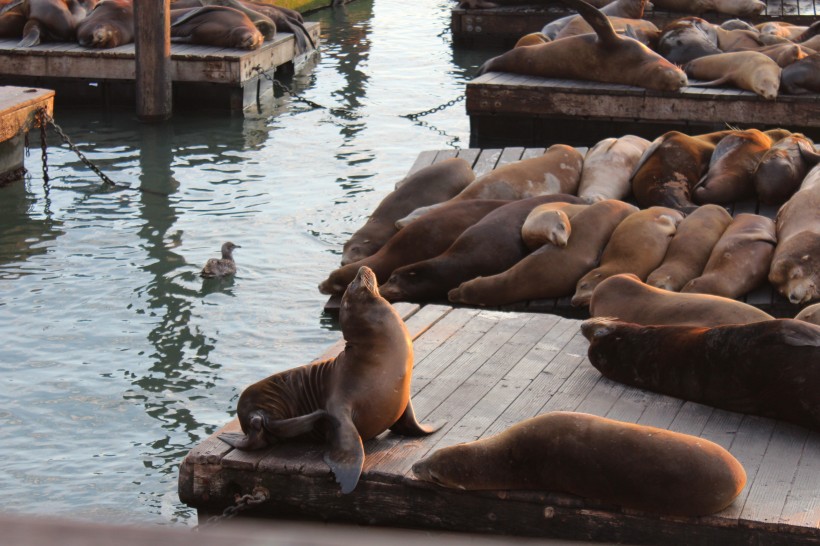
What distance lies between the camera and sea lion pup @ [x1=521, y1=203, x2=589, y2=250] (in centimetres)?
551

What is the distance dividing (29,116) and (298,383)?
6222 mm

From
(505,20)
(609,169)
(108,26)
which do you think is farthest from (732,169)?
(505,20)

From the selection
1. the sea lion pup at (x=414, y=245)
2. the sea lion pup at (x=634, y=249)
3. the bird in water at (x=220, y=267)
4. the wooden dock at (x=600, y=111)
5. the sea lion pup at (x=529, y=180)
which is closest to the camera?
the sea lion pup at (x=634, y=249)

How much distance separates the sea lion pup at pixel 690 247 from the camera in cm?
520

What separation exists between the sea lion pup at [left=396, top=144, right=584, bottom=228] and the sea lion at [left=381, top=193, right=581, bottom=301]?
1.97 feet

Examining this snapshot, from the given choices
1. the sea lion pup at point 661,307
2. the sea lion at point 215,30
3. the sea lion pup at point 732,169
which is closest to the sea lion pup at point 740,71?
the sea lion pup at point 732,169

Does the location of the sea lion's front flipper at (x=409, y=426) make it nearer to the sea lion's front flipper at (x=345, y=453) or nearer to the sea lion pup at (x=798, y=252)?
the sea lion's front flipper at (x=345, y=453)

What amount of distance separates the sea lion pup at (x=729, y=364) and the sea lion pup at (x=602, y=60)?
583 centimetres

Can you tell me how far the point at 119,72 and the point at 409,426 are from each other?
8.92 m

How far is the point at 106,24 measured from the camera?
1151 cm

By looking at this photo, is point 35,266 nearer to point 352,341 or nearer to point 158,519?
point 158,519

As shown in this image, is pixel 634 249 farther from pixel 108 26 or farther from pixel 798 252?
pixel 108 26

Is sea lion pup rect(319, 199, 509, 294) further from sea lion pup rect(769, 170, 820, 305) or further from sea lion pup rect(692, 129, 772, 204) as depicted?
sea lion pup rect(769, 170, 820, 305)

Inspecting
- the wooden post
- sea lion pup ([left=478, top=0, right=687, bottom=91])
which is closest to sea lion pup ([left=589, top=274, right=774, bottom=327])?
sea lion pup ([left=478, top=0, right=687, bottom=91])
